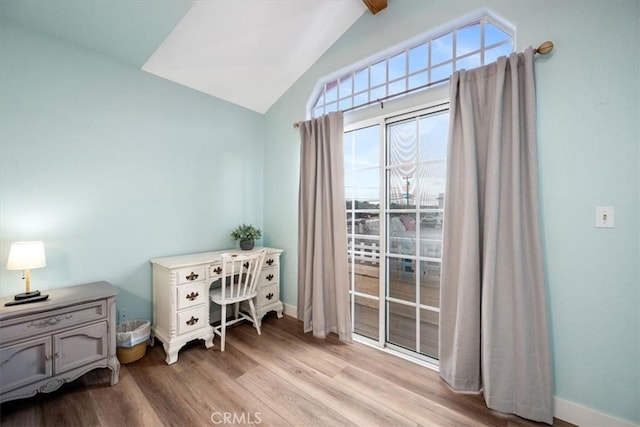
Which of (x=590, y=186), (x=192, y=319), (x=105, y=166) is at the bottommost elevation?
(x=192, y=319)

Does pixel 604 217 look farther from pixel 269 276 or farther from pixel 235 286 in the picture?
pixel 235 286

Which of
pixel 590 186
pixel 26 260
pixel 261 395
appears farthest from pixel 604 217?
pixel 26 260

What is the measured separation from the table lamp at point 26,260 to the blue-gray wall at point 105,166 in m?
0.26

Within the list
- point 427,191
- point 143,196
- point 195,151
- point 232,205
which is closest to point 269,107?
point 195,151

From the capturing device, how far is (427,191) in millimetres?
2004

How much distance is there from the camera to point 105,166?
6.95ft

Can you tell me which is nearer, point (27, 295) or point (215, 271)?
point (27, 295)

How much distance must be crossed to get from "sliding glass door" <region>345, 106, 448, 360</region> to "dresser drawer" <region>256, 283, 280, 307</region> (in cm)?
92

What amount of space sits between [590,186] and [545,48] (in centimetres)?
83

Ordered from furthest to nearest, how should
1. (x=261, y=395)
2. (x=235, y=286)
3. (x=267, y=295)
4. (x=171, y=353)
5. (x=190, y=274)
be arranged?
(x=267, y=295)
(x=235, y=286)
(x=190, y=274)
(x=171, y=353)
(x=261, y=395)

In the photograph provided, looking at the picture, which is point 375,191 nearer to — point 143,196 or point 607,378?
point 607,378

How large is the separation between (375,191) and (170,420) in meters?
2.16

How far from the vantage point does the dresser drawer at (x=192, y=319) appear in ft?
6.91

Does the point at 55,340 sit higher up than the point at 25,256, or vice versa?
the point at 25,256
